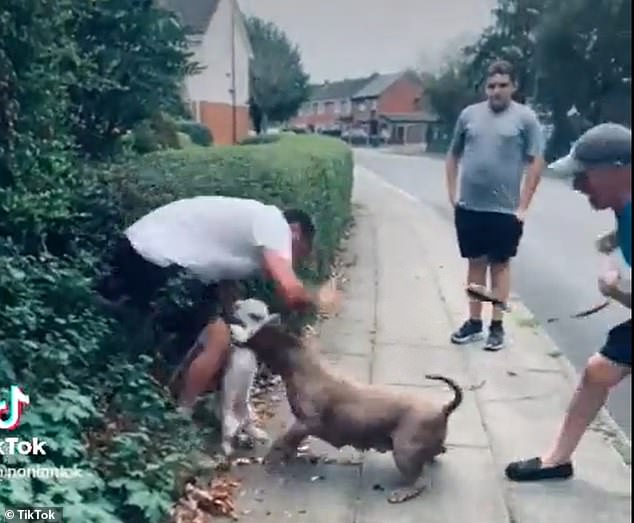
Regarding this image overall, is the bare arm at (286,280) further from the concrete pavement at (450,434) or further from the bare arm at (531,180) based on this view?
the bare arm at (531,180)

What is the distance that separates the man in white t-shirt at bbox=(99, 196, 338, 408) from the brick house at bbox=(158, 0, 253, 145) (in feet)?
4.69

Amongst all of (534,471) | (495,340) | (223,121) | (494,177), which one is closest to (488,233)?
(494,177)

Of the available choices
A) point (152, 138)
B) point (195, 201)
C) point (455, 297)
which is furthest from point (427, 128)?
point (152, 138)

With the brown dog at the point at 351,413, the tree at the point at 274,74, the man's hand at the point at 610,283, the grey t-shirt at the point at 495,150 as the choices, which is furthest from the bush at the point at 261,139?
the man's hand at the point at 610,283

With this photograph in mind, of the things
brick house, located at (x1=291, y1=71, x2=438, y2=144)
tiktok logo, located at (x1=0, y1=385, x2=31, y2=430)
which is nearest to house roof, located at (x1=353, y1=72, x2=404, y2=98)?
brick house, located at (x1=291, y1=71, x2=438, y2=144)

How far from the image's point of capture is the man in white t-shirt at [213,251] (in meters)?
3.72

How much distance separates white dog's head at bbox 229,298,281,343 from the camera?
3.81 metres

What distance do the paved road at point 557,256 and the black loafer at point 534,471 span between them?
0.58m

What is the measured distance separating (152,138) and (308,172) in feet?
5.89

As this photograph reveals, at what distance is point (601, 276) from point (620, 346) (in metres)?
0.45

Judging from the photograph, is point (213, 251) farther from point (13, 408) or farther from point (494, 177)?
point (494, 177)

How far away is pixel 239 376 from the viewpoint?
3928mm

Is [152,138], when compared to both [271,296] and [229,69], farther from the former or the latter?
[271,296]

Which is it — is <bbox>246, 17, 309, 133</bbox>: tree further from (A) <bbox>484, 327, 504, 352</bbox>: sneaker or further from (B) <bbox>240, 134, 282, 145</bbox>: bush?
(A) <bbox>484, 327, 504, 352</bbox>: sneaker
